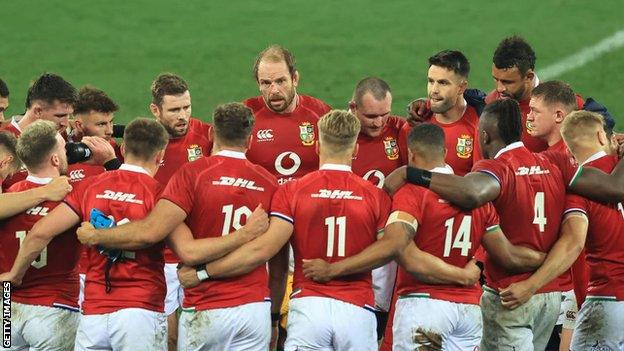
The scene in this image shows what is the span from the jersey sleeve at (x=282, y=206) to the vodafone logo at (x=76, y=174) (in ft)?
7.69

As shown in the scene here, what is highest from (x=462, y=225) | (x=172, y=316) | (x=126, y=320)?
(x=462, y=225)

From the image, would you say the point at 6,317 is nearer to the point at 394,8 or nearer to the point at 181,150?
the point at 181,150

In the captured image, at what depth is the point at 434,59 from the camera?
30.1ft

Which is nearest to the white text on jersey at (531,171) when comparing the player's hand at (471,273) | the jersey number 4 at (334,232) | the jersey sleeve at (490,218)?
the jersey sleeve at (490,218)

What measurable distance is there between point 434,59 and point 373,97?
3.09 ft

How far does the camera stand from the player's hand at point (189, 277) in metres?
6.96

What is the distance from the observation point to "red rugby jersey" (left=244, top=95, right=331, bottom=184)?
8953 mm

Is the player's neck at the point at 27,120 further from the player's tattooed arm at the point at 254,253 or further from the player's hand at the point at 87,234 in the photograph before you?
the player's tattooed arm at the point at 254,253

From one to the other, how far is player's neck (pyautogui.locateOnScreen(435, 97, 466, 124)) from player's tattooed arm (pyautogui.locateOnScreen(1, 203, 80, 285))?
10.8 feet

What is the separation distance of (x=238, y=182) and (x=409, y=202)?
1.08 m

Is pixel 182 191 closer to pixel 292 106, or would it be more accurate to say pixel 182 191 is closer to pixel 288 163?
pixel 288 163

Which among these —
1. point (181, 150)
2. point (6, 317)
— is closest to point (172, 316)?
point (181, 150)

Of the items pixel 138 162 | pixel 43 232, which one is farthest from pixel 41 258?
pixel 138 162

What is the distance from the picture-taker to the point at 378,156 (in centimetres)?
877
